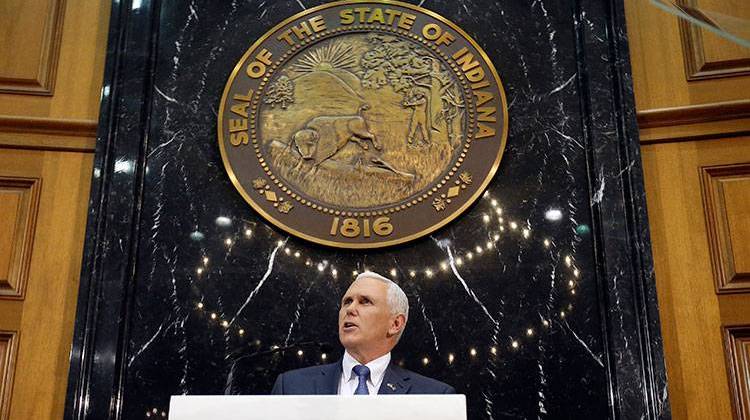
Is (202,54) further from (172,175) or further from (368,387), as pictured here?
(368,387)

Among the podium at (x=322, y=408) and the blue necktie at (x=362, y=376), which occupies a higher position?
the blue necktie at (x=362, y=376)

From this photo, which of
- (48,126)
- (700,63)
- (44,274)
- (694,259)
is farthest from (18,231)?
(700,63)

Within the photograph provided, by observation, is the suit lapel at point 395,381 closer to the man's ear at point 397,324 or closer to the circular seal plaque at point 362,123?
the man's ear at point 397,324

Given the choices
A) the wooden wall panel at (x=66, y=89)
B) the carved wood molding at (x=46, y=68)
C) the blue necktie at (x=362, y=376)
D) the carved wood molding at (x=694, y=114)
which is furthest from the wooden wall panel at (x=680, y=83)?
the carved wood molding at (x=46, y=68)

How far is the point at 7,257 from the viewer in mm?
3203

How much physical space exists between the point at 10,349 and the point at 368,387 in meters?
1.39

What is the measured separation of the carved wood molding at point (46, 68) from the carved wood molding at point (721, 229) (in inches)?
106

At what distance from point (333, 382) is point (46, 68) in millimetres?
1844

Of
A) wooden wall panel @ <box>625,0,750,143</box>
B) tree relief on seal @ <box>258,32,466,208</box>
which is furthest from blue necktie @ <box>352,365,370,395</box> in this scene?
wooden wall panel @ <box>625,0,750,143</box>

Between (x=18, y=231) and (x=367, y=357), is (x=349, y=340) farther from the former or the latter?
(x=18, y=231)

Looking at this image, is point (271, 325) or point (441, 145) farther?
point (441, 145)

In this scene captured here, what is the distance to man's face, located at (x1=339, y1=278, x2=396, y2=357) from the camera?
9.34 ft

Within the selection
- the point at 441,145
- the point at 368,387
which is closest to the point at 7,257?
the point at 368,387

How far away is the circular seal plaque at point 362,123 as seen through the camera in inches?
124
